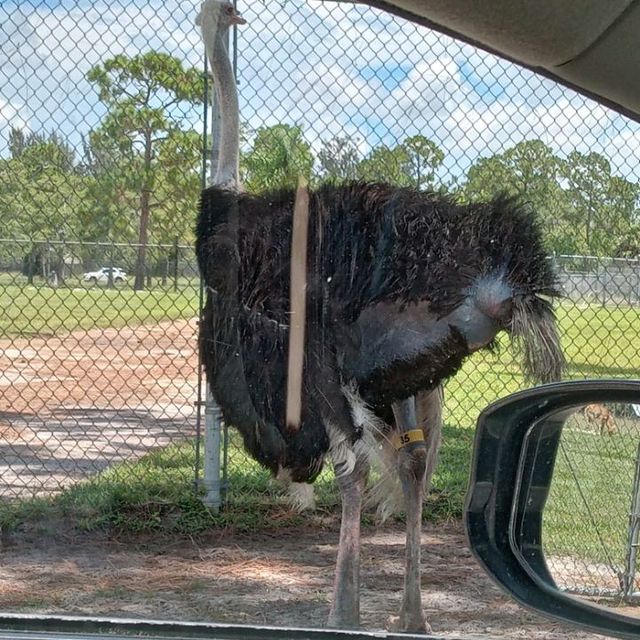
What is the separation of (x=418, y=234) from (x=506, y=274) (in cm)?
27

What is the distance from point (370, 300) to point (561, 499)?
3.95 feet

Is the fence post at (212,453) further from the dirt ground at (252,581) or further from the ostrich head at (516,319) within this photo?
the ostrich head at (516,319)

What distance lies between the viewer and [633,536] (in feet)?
6.96

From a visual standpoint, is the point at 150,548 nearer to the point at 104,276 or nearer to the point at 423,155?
the point at 104,276

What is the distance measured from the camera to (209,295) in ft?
10.5

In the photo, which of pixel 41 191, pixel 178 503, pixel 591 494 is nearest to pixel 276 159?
pixel 41 191

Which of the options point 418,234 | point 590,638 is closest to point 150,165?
point 418,234

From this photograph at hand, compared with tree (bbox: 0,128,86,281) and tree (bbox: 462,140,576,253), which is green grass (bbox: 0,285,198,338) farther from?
tree (bbox: 462,140,576,253)

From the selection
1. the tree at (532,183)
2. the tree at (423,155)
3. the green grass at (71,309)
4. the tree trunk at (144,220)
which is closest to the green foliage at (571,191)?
the tree at (532,183)

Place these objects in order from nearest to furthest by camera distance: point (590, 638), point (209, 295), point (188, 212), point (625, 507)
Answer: point (625, 507) < point (590, 638) < point (209, 295) < point (188, 212)

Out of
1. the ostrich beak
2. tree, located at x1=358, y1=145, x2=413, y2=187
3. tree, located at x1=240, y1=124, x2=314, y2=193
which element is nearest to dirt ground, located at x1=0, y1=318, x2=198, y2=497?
tree, located at x1=240, y1=124, x2=314, y2=193

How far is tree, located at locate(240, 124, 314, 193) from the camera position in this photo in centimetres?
330

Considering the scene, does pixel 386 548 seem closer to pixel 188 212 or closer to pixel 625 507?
pixel 188 212

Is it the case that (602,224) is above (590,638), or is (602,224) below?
above
